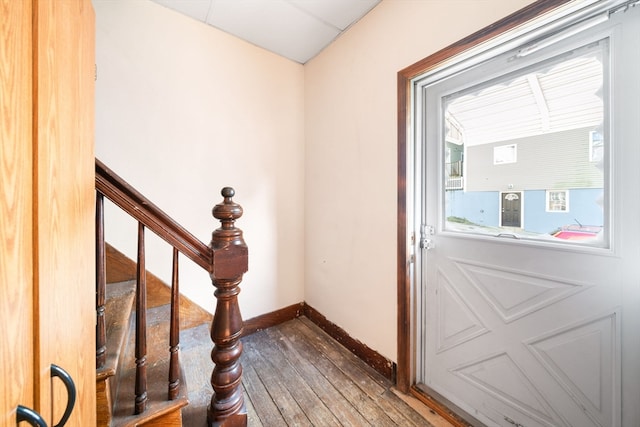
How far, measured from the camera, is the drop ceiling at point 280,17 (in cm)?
159

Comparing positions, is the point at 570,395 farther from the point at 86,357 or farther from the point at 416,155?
the point at 86,357

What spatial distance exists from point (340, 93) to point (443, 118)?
0.84 metres

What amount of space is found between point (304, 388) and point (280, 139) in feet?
6.27

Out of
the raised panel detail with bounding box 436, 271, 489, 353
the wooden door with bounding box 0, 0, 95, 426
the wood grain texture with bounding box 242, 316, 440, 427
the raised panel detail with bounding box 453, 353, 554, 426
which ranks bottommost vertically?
the wood grain texture with bounding box 242, 316, 440, 427

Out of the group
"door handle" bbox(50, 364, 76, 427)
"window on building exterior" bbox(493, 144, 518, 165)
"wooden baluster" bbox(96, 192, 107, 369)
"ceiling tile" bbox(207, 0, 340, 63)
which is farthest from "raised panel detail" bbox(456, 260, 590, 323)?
"ceiling tile" bbox(207, 0, 340, 63)

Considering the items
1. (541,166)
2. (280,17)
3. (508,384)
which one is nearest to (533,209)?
(541,166)

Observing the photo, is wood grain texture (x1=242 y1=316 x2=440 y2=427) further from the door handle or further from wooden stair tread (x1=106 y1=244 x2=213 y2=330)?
the door handle

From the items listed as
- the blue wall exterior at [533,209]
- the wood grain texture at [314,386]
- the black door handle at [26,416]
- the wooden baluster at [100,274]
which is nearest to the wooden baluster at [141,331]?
the wooden baluster at [100,274]

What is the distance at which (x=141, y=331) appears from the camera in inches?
33.4

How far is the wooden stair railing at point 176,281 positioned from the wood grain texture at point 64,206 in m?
0.14

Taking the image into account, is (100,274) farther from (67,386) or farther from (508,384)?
(508,384)

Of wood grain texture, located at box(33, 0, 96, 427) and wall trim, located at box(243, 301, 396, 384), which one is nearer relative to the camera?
wood grain texture, located at box(33, 0, 96, 427)

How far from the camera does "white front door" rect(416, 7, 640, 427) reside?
0.88 metres

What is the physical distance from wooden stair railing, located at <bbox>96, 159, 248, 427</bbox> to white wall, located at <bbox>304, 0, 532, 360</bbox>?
98 cm
